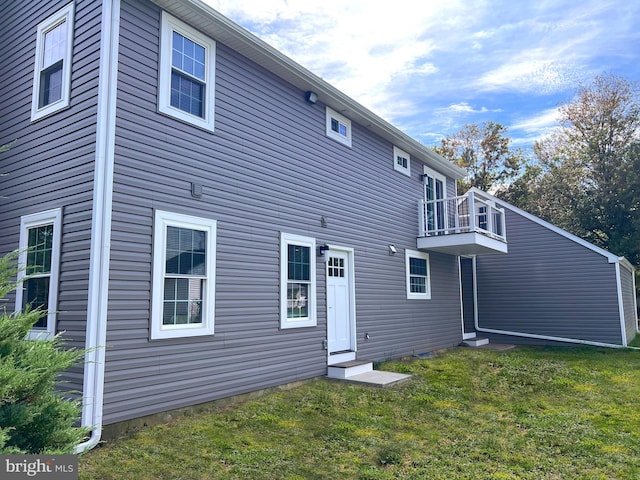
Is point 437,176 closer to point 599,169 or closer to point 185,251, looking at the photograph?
point 185,251

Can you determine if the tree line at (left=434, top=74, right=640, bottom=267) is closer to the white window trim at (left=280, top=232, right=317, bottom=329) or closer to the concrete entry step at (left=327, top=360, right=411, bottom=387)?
the concrete entry step at (left=327, top=360, right=411, bottom=387)

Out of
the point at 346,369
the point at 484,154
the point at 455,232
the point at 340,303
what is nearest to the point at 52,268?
the point at 346,369

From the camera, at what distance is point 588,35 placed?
14.5m

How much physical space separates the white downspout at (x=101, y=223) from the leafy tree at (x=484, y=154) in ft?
81.6

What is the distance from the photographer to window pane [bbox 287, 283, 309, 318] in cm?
770

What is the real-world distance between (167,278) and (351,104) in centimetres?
539

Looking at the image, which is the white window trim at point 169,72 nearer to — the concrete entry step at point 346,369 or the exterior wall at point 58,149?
the exterior wall at point 58,149

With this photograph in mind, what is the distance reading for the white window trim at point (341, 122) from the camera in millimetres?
9133

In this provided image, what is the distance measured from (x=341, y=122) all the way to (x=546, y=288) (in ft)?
29.2

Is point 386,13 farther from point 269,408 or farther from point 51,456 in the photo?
point 51,456

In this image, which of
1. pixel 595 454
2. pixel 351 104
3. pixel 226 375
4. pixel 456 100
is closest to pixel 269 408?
pixel 226 375

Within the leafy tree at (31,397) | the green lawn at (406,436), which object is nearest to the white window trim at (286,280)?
A: the green lawn at (406,436)

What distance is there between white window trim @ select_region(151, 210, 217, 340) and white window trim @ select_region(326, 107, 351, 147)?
12.6 feet

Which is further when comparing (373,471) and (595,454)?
(595,454)
